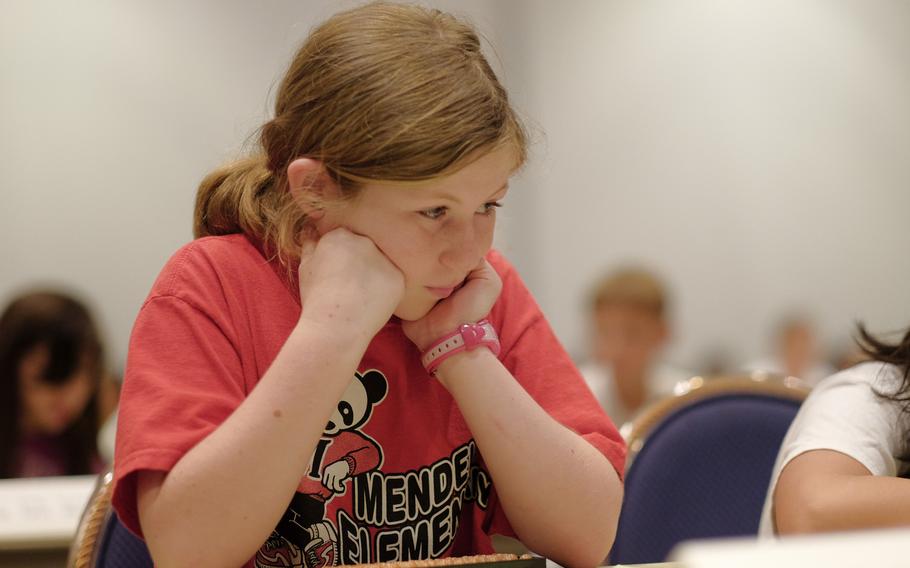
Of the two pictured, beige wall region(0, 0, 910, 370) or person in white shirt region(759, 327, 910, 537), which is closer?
person in white shirt region(759, 327, 910, 537)

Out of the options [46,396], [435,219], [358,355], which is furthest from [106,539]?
[46,396]

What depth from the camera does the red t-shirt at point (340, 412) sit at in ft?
2.96

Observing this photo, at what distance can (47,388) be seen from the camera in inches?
102

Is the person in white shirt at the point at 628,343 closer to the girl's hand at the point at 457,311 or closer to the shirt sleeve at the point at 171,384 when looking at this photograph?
the girl's hand at the point at 457,311

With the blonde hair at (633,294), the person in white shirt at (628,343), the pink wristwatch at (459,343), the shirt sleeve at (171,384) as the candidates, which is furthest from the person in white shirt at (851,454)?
the blonde hair at (633,294)

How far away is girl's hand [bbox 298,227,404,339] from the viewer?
919 millimetres

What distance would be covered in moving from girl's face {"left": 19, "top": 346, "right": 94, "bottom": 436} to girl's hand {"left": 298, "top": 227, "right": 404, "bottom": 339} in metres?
1.83

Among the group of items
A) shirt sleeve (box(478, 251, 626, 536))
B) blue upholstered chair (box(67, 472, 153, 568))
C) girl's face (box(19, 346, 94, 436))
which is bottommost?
girl's face (box(19, 346, 94, 436))

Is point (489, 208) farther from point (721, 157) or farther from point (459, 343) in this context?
point (721, 157)

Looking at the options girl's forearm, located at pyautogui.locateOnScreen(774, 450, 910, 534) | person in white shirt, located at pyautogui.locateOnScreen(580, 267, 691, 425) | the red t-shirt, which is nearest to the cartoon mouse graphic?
the red t-shirt

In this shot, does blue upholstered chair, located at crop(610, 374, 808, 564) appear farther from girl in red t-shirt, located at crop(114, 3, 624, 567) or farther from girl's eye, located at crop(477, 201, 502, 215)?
girl's eye, located at crop(477, 201, 502, 215)

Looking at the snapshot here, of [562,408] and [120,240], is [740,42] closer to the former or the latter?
[120,240]

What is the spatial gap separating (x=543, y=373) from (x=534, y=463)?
16 cm

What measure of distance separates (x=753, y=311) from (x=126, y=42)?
3.26 m
